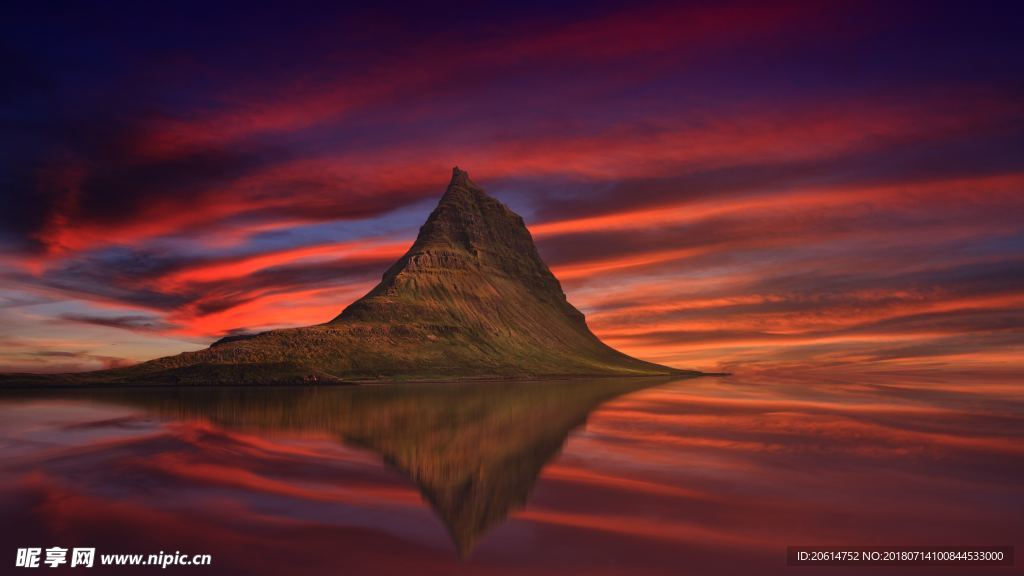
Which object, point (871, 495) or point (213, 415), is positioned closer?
point (871, 495)

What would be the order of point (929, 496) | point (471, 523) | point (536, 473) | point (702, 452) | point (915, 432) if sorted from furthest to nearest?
point (915, 432) < point (702, 452) < point (536, 473) < point (929, 496) < point (471, 523)

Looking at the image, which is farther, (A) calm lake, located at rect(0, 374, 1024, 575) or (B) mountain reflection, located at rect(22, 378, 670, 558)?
(B) mountain reflection, located at rect(22, 378, 670, 558)

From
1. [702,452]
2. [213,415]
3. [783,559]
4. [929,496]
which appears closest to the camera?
[783,559]

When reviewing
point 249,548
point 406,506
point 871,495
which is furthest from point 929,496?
point 249,548

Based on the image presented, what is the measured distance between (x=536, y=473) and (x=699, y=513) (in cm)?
906

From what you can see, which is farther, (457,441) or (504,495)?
(457,441)

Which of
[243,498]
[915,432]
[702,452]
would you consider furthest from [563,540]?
[915,432]

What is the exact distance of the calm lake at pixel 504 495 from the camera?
16.5 m

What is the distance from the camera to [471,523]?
19531 mm

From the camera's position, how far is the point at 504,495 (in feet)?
77.7

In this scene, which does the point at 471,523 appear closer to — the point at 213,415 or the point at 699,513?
the point at 699,513

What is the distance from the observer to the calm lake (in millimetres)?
16469

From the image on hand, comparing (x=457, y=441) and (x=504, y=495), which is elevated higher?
(x=457, y=441)

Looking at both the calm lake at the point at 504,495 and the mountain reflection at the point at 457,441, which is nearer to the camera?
the calm lake at the point at 504,495
